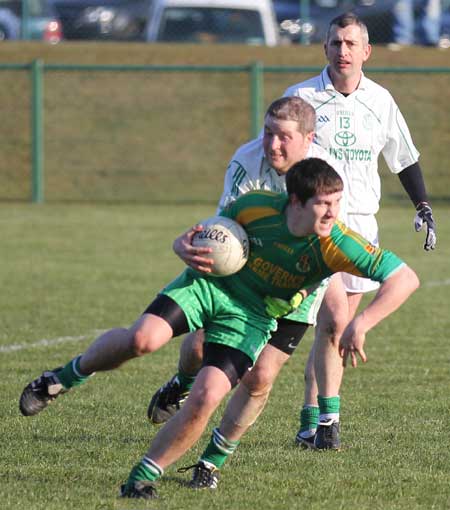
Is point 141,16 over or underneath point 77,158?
over

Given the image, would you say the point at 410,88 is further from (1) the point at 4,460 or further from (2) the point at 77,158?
(1) the point at 4,460

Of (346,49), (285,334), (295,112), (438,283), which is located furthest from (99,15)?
(295,112)

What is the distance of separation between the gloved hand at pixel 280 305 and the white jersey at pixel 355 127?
1.34 m

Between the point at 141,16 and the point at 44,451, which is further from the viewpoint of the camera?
the point at 141,16

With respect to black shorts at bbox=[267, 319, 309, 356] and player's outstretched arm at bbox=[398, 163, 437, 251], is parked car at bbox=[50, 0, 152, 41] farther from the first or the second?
black shorts at bbox=[267, 319, 309, 356]

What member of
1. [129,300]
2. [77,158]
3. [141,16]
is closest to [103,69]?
[77,158]

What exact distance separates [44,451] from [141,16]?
63.3ft

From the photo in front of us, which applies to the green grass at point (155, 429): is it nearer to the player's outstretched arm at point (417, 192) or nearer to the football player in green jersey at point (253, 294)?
the football player in green jersey at point (253, 294)

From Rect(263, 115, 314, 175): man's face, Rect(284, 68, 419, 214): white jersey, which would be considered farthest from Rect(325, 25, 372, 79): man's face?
Rect(263, 115, 314, 175): man's face

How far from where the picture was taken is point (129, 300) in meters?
11.4

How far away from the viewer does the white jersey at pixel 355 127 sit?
6539 millimetres

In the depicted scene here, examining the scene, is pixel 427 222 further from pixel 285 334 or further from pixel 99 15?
pixel 99 15

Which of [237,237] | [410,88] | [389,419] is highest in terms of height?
[237,237]

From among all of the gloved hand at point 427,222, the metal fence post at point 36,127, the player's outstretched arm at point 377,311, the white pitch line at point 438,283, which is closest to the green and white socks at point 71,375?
the player's outstretched arm at point 377,311
